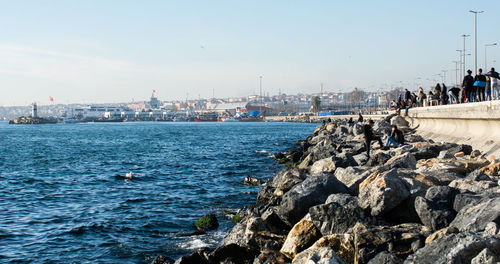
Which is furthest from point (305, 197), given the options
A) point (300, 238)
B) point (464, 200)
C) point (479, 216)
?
point (479, 216)

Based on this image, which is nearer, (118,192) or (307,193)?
(307,193)

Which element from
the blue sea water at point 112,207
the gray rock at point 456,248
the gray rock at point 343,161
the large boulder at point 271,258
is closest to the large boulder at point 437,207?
the gray rock at point 456,248

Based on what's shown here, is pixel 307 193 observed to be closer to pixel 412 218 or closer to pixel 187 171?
pixel 412 218

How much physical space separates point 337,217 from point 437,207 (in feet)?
4.61

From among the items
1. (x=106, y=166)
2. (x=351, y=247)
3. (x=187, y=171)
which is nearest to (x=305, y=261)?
(x=351, y=247)

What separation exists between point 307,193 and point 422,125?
21069 millimetres

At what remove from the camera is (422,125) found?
28.3 m

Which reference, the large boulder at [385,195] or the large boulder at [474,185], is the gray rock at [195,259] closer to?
the large boulder at [385,195]

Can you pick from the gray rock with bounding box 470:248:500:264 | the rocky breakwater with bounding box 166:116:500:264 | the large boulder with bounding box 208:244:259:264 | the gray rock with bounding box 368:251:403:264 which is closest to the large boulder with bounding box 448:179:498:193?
the rocky breakwater with bounding box 166:116:500:264

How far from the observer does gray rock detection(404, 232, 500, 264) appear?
205 inches

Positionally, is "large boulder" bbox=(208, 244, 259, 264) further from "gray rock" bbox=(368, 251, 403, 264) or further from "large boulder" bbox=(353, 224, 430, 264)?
"gray rock" bbox=(368, 251, 403, 264)

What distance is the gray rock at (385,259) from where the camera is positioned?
5.90 m

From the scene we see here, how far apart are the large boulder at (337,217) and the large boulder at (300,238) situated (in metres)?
0.10

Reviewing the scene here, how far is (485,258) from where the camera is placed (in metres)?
4.98
